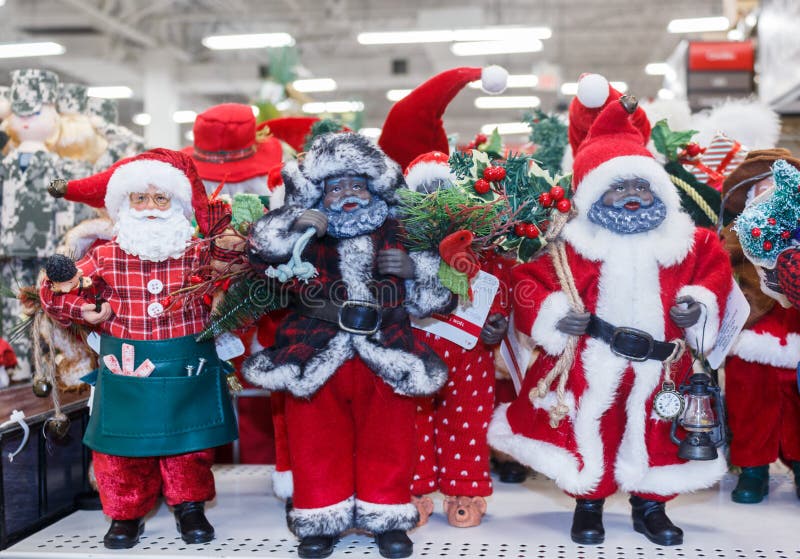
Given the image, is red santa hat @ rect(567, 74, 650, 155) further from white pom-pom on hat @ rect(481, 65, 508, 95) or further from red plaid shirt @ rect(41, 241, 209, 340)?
red plaid shirt @ rect(41, 241, 209, 340)

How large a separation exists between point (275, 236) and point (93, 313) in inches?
23.7

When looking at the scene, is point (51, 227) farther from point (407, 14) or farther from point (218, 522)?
point (407, 14)

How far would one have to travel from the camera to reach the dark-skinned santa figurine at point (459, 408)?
2.51 m

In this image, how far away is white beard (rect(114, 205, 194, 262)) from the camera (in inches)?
91.6

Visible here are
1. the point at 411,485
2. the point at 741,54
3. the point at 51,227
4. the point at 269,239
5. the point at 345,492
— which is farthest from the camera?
the point at 741,54

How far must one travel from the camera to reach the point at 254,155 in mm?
3354

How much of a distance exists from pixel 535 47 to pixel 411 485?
8.52m

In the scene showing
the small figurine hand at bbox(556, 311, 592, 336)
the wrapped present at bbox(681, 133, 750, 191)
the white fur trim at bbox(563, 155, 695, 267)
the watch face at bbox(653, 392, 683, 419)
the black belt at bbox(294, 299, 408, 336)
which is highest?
the wrapped present at bbox(681, 133, 750, 191)

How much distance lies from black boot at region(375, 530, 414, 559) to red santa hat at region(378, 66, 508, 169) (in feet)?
4.11

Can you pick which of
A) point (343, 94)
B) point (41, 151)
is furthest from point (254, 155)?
point (343, 94)

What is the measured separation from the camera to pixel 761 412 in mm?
2709

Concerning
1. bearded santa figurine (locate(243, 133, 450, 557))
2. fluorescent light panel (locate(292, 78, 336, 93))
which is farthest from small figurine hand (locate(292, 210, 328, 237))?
fluorescent light panel (locate(292, 78, 336, 93))

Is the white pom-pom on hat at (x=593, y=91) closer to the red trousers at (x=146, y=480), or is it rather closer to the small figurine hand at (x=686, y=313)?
the small figurine hand at (x=686, y=313)

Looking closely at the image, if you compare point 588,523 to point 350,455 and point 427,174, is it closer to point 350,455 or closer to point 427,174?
point 350,455
